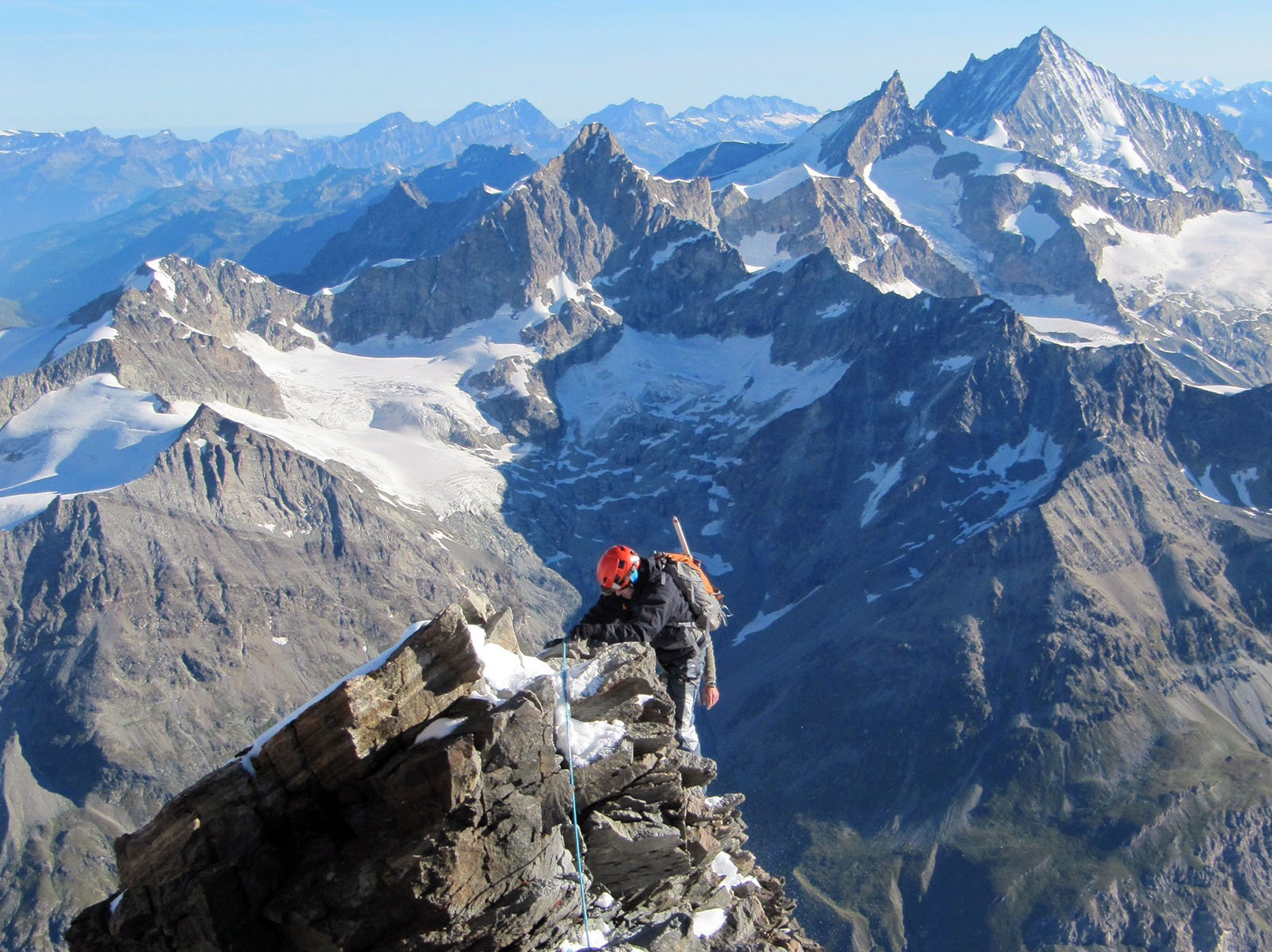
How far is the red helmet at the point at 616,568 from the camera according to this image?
26.7 metres

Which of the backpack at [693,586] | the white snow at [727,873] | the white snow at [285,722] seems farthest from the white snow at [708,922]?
the white snow at [285,722]

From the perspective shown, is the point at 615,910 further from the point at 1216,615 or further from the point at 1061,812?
the point at 1216,615

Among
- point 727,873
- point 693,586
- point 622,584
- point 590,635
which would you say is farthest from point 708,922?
point 622,584

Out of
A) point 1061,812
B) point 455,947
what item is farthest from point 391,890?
point 1061,812

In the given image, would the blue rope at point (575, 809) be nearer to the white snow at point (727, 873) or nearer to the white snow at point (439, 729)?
the white snow at point (439, 729)

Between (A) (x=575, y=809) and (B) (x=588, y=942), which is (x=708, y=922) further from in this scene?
(A) (x=575, y=809)

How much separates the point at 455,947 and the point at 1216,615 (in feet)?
610

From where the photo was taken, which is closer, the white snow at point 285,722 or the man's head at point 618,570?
the white snow at point 285,722

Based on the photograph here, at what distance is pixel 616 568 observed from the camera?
88.0 feet

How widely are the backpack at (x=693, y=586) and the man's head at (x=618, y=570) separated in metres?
Answer: 1.07

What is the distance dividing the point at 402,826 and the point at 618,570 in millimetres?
8268

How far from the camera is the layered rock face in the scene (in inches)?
852

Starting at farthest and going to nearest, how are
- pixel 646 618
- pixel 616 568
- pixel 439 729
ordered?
1. pixel 646 618
2. pixel 616 568
3. pixel 439 729

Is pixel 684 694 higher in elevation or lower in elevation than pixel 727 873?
higher
